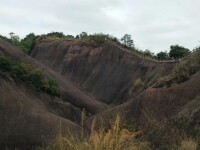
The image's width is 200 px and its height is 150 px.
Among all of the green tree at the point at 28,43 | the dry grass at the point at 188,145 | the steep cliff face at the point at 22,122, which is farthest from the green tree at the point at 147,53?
the dry grass at the point at 188,145

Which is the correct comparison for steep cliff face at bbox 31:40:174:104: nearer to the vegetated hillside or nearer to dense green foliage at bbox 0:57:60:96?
dense green foliage at bbox 0:57:60:96

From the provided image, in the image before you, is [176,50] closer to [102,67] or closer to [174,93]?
[102,67]

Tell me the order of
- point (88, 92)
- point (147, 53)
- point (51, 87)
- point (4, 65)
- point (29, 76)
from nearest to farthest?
point (4, 65) → point (29, 76) → point (51, 87) → point (88, 92) → point (147, 53)

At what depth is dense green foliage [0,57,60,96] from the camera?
3585 cm

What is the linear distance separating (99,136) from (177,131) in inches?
157

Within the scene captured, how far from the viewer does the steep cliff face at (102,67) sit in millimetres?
53906

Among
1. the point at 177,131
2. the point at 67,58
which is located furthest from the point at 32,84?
the point at 67,58

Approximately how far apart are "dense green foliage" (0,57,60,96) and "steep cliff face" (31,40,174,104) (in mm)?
9744

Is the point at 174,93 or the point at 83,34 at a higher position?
the point at 83,34

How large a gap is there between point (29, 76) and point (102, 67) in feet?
81.3

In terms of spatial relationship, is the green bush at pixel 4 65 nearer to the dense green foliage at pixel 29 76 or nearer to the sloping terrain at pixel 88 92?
the dense green foliage at pixel 29 76

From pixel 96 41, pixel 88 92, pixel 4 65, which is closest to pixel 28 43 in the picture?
pixel 96 41

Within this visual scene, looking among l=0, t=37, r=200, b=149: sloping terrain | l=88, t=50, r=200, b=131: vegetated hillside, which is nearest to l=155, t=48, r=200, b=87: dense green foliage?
l=88, t=50, r=200, b=131: vegetated hillside

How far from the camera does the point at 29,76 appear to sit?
129ft
